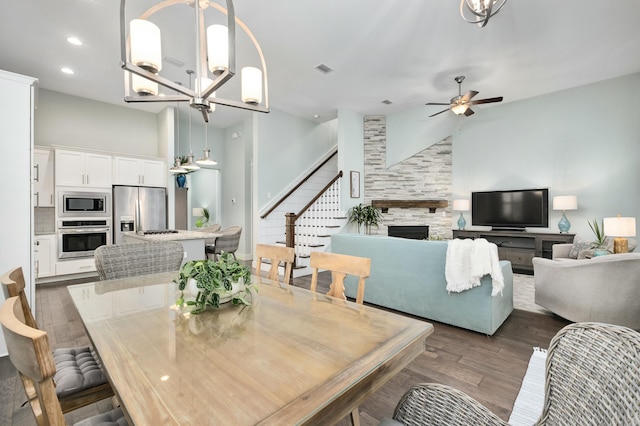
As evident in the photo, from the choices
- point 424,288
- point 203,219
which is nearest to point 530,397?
point 424,288

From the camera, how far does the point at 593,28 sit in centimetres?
358

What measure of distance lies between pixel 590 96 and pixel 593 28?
7.18 ft

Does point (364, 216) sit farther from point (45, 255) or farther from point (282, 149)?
point (45, 255)

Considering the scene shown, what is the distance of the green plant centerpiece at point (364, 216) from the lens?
21.4ft

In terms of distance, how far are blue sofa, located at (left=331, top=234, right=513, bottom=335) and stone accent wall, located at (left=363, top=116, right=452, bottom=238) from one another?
11.4 feet

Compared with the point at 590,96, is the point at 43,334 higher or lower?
lower

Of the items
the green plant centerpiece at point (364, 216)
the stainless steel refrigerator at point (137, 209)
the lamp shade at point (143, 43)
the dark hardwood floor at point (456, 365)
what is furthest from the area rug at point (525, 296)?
the stainless steel refrigerator at point (137, 209)

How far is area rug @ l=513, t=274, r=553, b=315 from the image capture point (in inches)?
137

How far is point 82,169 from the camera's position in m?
5.06

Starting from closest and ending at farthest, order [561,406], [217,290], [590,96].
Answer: [561,406] → [217,290] → [590,96]

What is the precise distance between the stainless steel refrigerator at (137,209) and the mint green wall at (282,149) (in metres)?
1.87

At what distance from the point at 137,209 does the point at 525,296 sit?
644 cm

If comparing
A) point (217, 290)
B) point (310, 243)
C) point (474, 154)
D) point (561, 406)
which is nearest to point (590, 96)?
point (474, 154)

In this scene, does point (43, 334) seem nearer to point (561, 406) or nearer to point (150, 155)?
point (561, 406)
